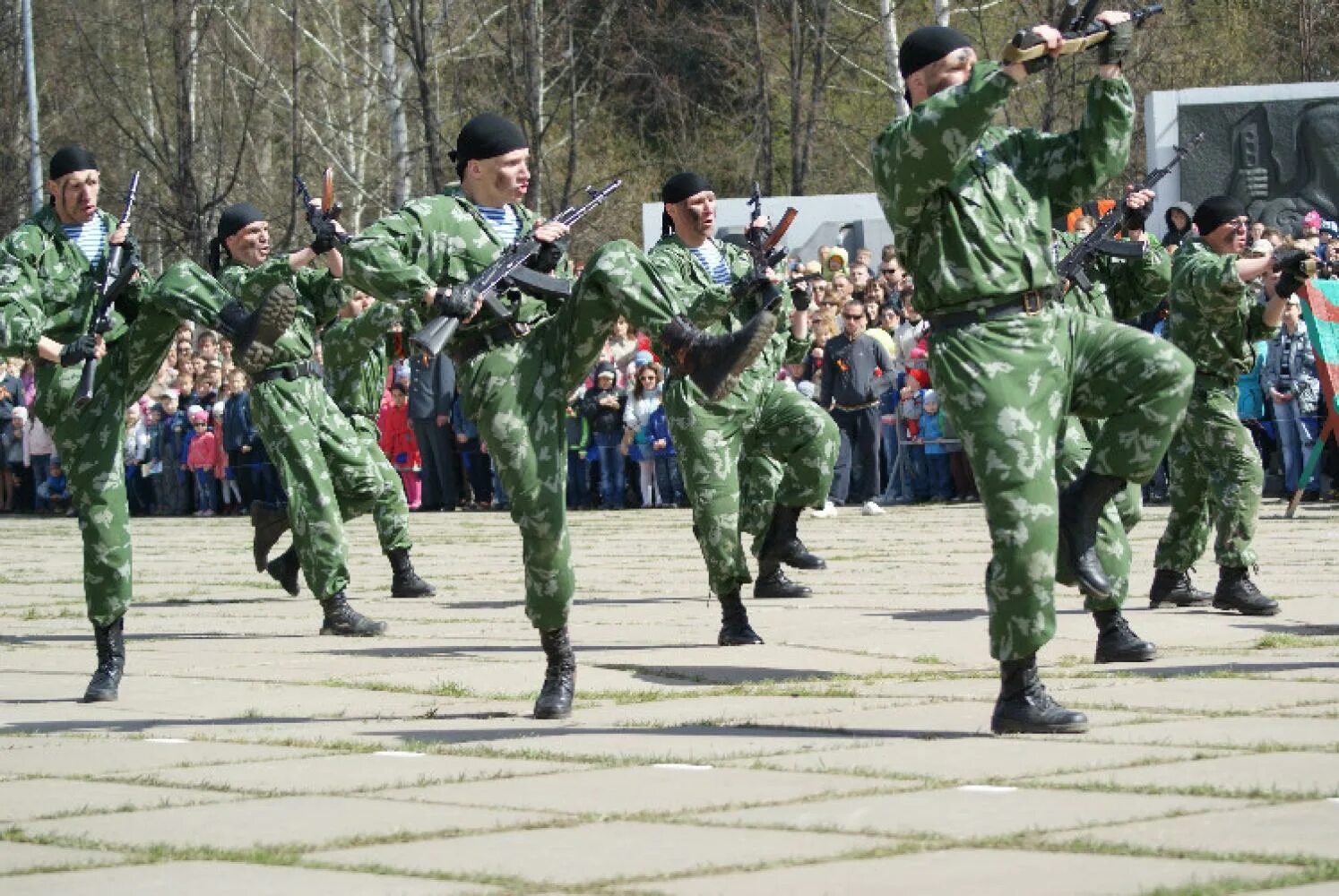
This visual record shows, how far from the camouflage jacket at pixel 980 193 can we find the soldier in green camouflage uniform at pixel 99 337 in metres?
3.08

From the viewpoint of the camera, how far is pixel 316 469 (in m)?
12.9

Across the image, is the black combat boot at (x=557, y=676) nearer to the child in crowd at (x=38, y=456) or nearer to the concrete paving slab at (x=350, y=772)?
the concrete paving slab at (x=350, y=772)

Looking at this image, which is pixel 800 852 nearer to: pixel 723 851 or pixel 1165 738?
pixel 723 851

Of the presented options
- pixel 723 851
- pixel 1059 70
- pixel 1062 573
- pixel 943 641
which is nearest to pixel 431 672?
pixel 943 641

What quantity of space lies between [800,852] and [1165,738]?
6.55ft

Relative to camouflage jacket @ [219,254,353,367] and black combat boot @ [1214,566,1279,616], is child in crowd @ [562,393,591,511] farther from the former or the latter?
black combat boot @ [1214,566,1279,616]

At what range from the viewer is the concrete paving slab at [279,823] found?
628cm

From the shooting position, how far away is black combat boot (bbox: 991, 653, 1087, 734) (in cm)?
756

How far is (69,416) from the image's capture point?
10195mm

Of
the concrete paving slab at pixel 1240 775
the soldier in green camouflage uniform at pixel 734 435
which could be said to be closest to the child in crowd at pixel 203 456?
the soldier in green camouflage uniform at pixel 734 435

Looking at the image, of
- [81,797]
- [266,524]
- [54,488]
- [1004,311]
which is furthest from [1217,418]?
[54,488]

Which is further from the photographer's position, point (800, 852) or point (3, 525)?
point (3, 525)

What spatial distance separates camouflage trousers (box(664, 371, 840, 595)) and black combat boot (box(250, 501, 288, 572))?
2817 millimetres

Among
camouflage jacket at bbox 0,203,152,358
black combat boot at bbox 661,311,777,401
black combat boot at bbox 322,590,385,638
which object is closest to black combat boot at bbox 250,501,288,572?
black combat boot at bbox 322,590,385,638
